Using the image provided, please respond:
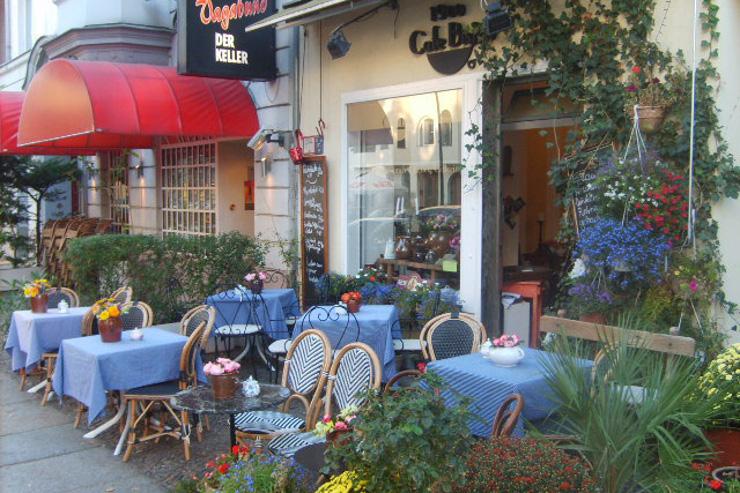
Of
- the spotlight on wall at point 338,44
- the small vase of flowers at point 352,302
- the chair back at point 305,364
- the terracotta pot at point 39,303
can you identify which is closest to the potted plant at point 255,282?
the small vase of flowers at point 352,302

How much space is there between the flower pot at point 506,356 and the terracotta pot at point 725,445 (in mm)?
1335

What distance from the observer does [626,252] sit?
6.15m

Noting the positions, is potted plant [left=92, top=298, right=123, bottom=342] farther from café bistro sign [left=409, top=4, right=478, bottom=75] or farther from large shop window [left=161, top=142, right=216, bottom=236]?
large shop window [left=161, top=142, right=216, bottom=236]

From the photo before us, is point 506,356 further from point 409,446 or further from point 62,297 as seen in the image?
point 62,297

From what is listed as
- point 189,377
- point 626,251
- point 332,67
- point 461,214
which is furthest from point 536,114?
point 189,377

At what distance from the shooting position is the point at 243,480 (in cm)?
406

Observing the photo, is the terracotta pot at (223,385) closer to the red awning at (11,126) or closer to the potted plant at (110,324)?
the potted plant at (110,324)

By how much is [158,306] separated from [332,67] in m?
3.74

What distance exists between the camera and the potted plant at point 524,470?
354cm

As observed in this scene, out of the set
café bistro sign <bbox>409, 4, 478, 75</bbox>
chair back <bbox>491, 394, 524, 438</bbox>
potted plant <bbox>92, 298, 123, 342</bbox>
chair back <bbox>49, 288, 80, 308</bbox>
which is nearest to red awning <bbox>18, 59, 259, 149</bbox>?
chair back <bbox>49, 288, 80, 308</bbox>

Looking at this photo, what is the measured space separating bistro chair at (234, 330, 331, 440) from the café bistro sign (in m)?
3.71

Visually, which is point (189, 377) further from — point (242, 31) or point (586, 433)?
point (242, 31)

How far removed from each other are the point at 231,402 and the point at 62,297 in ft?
16.7

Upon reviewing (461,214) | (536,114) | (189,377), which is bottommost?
(189,377)
